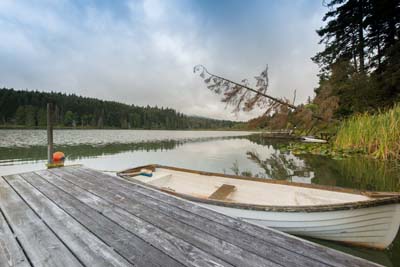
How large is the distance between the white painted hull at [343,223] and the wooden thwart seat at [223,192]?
1.62 feet

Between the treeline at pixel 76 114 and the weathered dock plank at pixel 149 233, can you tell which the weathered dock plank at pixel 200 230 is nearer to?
the weathered dock plank at pixel 149 233

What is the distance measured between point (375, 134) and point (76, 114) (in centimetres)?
6680

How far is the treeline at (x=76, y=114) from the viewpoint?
4694 centimetres

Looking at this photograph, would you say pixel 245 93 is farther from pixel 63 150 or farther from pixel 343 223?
pixel 63 150

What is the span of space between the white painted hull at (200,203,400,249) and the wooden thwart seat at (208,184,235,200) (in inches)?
19.4

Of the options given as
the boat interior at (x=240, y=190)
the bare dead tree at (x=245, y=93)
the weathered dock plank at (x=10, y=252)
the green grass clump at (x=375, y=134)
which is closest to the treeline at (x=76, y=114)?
the bare dead tree at (x=245, y=93)

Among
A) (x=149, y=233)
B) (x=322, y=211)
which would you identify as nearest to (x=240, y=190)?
(x=322, y=211)

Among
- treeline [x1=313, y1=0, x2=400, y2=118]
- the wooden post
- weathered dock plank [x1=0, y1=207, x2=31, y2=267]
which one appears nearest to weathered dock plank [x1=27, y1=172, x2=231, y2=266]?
weathered dock plank [x1=0, y1=207, x2=31, y2=267]

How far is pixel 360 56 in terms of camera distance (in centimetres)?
1200

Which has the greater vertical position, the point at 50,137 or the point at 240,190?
the point at 50,137

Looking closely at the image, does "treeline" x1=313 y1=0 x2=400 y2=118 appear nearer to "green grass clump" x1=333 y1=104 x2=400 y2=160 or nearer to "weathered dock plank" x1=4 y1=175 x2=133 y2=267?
"green grass clump" x1=333 y1=104 x2=400 y2=160

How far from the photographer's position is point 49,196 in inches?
83.4

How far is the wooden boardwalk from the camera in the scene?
41.8 inches

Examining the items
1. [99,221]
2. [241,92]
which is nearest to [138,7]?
[241,92]
